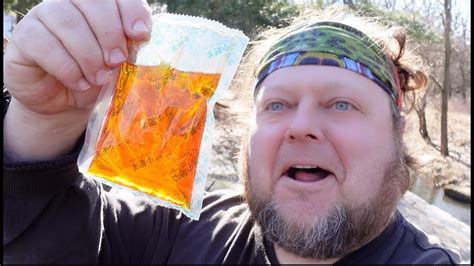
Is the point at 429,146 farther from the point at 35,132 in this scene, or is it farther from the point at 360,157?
the point at 35,132

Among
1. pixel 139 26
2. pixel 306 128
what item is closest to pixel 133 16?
pixel 139 26

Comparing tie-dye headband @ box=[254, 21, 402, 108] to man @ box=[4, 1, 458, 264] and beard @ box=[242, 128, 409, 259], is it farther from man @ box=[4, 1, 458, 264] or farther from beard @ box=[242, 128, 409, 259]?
beard @ box=[242, 128, 409, 259]

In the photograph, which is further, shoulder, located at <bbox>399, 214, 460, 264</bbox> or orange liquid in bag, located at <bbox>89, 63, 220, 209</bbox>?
shoulder, located at <bbox>399, 214, 460, 264</bbox>

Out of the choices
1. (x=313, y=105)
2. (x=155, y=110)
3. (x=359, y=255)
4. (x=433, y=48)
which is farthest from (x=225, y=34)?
(x=433, y=48)

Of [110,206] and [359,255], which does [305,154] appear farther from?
[110,206]

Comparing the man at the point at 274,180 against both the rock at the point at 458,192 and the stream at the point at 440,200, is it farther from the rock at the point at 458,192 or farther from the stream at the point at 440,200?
the rock at the point at 458,192

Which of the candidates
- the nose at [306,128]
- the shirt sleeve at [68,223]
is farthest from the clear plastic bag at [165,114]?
the nose at [306,128]

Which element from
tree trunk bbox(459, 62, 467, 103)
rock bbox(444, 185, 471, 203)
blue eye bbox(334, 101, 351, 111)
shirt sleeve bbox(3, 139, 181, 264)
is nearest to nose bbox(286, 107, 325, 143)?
blue eye bbox(334, 101, 351, 111)
